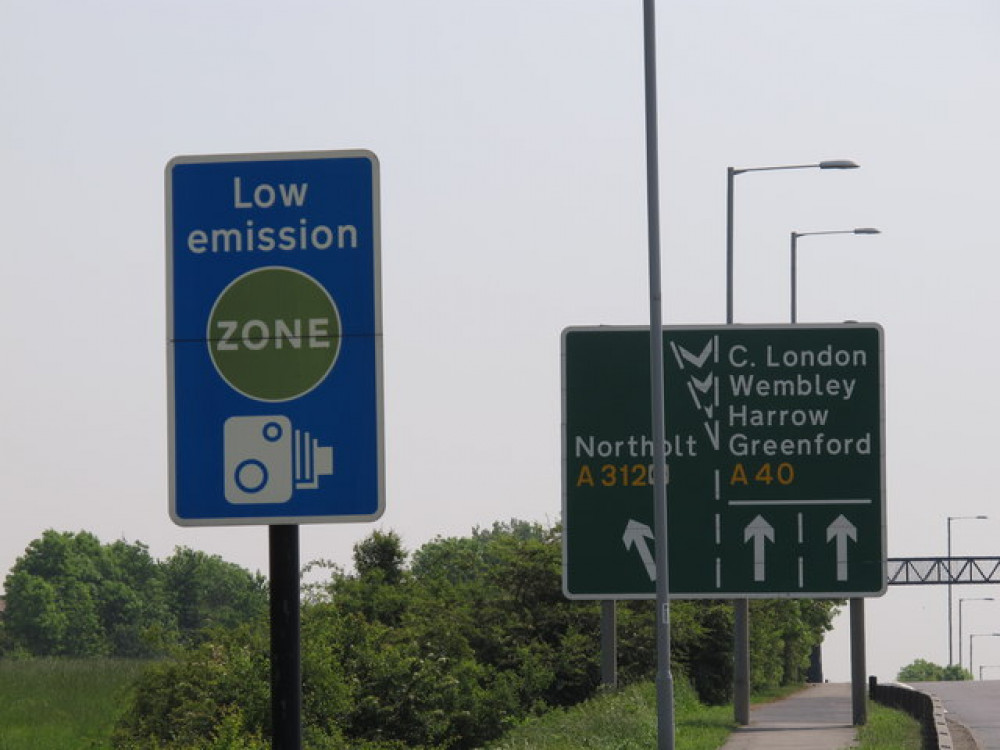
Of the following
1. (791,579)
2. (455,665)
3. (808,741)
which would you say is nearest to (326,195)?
(791,579)

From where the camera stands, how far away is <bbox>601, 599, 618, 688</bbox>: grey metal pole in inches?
1247

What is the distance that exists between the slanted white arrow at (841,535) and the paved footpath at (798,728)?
3300 mm

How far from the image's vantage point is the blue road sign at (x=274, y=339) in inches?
215

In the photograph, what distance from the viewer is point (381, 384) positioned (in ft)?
18.0

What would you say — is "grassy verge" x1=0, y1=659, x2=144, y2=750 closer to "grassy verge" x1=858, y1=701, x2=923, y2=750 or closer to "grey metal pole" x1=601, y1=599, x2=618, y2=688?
"grey metal pole" x1=601, y1=599, x2=618, y2=688

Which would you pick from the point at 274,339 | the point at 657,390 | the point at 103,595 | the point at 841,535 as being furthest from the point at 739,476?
the point at 103,595

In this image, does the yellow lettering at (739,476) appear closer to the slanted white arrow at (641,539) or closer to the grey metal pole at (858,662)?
the slanted white arrow at (641,539)

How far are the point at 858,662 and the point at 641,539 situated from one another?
9.76 metres

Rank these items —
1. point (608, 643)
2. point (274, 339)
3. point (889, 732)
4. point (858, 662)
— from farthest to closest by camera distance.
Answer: point (858, 662) < point (608, 643) < point (889, 732) < point (274, 339)

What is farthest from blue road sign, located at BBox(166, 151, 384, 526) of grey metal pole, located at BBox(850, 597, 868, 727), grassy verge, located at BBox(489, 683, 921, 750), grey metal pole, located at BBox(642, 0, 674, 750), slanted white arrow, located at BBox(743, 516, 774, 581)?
grey metal pole, located at BBox(850, 597, 868, 727)

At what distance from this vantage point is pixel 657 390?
81.6 feet

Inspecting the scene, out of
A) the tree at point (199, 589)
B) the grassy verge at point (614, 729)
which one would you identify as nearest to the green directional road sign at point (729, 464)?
the grassy verge at point (614, 729)

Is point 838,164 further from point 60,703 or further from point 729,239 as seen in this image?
point 60,703

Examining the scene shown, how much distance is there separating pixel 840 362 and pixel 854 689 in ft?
32.5
